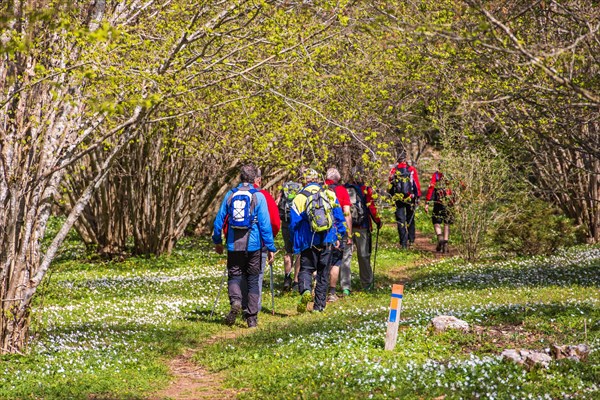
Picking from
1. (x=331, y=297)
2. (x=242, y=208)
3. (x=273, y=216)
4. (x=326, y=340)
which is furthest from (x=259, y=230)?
(x=331, y=297)

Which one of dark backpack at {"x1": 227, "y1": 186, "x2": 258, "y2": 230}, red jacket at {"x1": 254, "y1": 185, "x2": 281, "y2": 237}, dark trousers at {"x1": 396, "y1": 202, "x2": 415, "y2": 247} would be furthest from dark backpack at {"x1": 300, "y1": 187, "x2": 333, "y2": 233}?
dark trousers at {"x1": 396, "y1": 202, "x2": 415, "y2": 247}

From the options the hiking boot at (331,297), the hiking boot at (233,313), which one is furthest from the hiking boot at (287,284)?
the hiking boot at (233,313)

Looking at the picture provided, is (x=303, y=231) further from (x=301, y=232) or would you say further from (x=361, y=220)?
(x=361, y=220)

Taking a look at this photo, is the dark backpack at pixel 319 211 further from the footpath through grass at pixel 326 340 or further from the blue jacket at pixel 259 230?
the footpath through grass at pixel 326 340

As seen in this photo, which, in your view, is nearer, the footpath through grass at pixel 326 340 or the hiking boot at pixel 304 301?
the footpath through grass at pixel 326 340

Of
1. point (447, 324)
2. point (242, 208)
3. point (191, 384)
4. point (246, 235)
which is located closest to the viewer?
point (191, 384)

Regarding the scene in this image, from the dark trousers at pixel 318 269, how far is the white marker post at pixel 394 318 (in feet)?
14.0

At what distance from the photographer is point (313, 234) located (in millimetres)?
14188

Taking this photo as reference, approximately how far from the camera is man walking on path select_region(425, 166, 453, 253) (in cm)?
2181

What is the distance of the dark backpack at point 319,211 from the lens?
1404cm

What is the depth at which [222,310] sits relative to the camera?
14.8 m

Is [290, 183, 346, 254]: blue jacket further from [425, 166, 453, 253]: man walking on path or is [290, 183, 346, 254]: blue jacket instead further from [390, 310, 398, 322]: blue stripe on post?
[425, 166, 453, 253]: man walking on path

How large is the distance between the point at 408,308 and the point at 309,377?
5.08 meters

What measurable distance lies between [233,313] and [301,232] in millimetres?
1802
